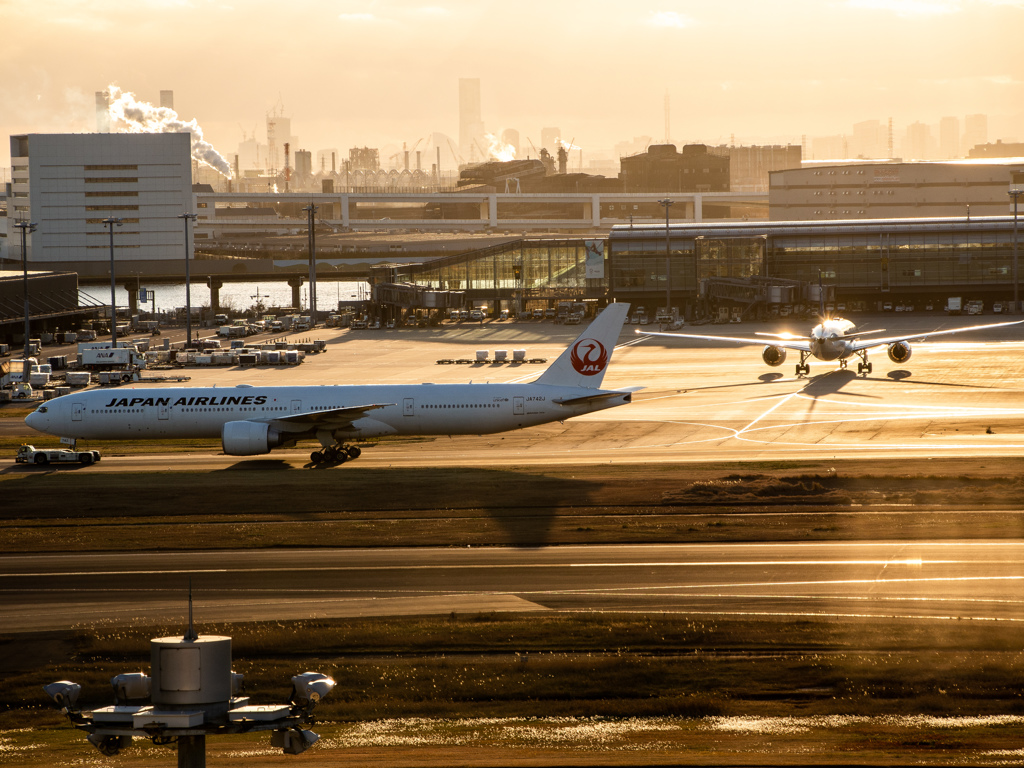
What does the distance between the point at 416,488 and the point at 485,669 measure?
26062 millimetres

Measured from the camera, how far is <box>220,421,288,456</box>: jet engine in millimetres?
66062

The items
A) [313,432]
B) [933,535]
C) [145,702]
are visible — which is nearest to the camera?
[145,702]

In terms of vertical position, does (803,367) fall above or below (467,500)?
above

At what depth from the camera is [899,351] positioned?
97.9 m

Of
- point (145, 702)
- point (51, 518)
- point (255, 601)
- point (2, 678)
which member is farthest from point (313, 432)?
point (145, 702)

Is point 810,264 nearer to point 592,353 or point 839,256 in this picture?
point 839,256

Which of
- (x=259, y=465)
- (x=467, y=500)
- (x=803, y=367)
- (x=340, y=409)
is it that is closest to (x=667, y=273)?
(x=803, y=367)

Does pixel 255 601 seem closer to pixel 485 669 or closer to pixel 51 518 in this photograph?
pixel 485 669

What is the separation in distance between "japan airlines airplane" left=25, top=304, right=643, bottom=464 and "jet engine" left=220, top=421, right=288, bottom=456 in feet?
0.20

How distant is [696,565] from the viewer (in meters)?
42.9

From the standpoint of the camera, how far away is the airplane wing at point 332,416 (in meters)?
65.4

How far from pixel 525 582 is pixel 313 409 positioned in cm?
2992

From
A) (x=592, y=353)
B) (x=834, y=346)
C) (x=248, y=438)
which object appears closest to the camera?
(x=592, y=353)

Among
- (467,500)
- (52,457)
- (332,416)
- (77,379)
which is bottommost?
(467,500)
